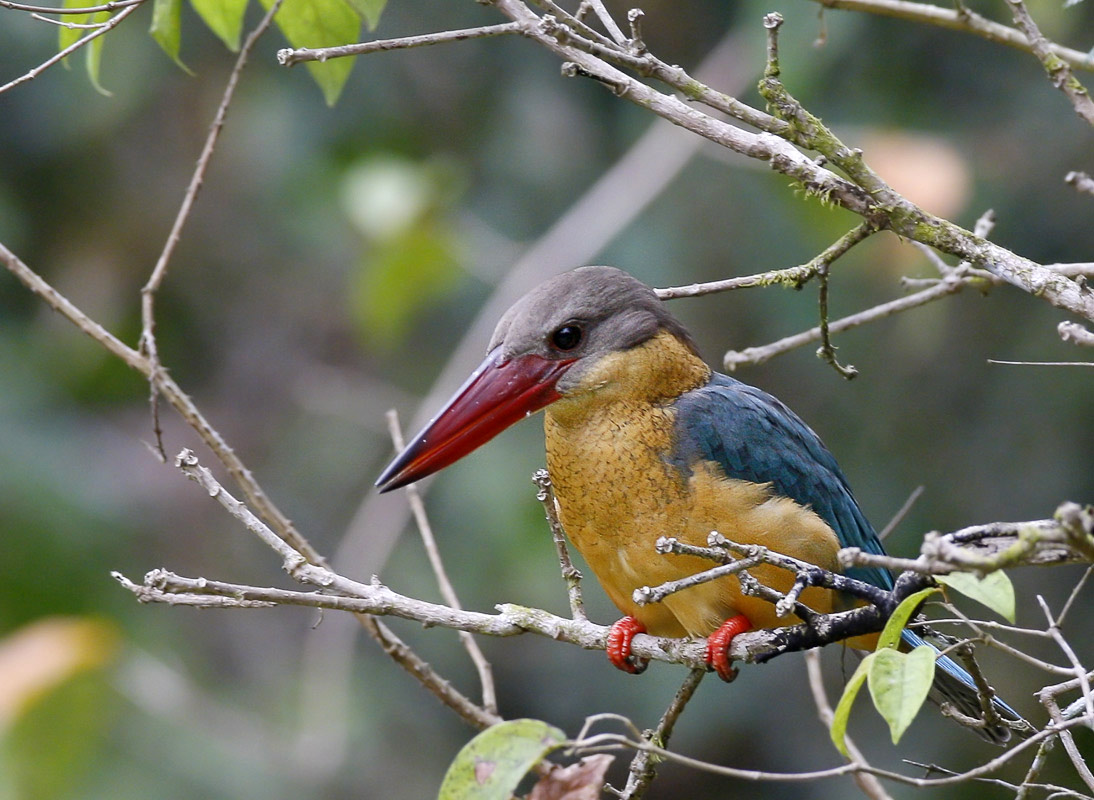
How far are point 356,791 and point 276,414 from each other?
6.70 ft

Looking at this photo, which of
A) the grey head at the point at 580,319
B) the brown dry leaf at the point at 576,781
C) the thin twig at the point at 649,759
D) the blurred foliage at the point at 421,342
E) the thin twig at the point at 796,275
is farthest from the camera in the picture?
the blurred foliage at the point at 421,342

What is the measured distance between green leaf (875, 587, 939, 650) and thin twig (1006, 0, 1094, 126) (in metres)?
0.62

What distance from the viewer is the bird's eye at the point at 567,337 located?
7.64 feet

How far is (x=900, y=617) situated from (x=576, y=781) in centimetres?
49

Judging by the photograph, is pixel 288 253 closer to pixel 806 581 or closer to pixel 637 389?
pixel 637 389

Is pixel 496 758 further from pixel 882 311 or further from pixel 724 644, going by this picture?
pixel 882 311

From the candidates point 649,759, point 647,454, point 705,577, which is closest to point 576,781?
point 649,759

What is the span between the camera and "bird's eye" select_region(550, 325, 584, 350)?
2328 mm

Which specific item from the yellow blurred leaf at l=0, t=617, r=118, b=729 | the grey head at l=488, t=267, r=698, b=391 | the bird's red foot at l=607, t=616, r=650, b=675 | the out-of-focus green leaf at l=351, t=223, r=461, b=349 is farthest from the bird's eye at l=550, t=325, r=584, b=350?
the yellow blurred leaf at l=0, t=617, r=118, b=729

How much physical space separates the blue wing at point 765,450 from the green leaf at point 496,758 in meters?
0.91

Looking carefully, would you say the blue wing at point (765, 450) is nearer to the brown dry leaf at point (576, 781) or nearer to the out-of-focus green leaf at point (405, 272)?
the brown dry leaf at point (576, 781)

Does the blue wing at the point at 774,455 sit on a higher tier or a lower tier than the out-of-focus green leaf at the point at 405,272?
lower

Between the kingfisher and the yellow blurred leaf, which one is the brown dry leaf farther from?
the yellow blurred leaf

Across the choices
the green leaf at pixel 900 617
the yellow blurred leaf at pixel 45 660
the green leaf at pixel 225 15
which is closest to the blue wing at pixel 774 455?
the green leaf at pixel 900 617
